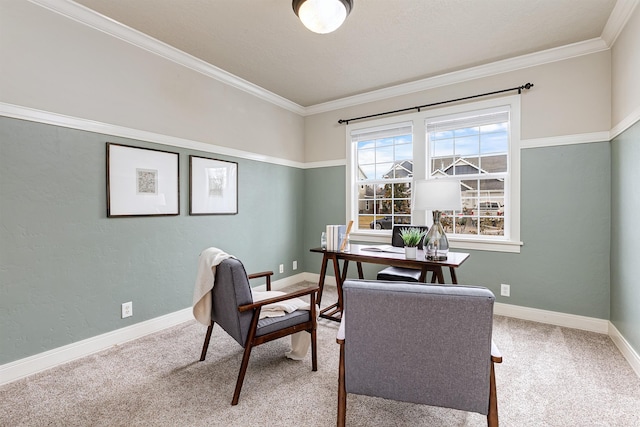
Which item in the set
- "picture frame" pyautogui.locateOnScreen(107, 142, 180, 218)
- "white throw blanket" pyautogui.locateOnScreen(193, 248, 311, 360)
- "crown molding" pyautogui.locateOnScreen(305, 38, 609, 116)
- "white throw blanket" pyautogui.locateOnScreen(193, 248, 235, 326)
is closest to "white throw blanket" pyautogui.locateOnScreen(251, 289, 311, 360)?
"white throw blanket" pyautogui.locateOnScreen(193, 248, 311, 360)

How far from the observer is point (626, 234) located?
240cm

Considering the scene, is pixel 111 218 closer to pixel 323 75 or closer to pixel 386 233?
pixel 323 75

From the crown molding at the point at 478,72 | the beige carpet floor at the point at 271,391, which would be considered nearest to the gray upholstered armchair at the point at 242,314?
the beige carpet floor at the point at 271,391

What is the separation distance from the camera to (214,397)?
187 centimetres

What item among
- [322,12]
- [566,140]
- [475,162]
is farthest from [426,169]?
[322,12]

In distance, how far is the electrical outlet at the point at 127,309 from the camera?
2.63 meters

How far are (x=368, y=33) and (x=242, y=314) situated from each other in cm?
253

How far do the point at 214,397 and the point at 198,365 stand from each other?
17.8 inches

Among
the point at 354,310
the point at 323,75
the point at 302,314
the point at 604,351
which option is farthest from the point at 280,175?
the point at 604,351

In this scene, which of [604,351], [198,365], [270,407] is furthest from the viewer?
[604,351]

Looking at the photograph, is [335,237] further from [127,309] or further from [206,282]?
[127,309]

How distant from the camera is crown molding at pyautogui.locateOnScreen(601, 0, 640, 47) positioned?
7.34ft

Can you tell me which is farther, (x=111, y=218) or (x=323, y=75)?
(x=323, y=75)

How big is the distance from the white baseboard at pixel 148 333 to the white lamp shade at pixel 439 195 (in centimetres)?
164
